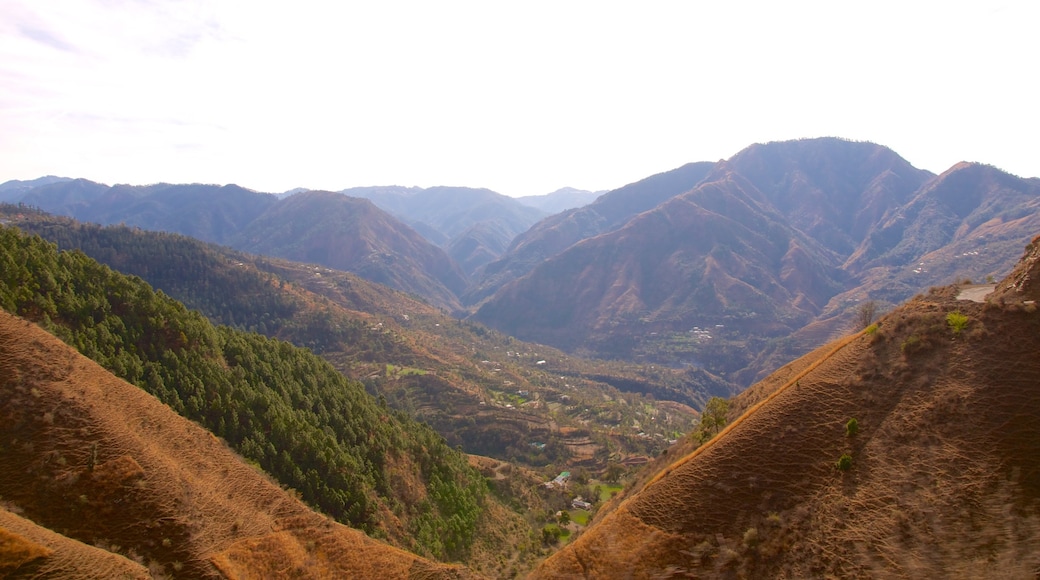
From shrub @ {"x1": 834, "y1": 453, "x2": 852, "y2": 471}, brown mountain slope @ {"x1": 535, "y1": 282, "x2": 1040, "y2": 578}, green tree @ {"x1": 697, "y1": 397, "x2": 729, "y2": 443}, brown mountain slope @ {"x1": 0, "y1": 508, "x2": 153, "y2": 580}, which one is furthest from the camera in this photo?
green tree @ {"x1": 697, "y1": 397, "x2": 729, "y2": 443}

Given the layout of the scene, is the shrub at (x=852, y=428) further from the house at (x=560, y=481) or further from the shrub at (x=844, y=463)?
the house at (x=560, y=481)

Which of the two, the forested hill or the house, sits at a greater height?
the forested hill

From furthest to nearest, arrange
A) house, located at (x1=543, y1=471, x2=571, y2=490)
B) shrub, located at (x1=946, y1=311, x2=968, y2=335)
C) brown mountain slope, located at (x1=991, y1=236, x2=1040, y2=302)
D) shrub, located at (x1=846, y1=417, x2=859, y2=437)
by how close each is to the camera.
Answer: house, located at (x1=543, y1=471, x2=571, y2=490) < shrub, located at (x1=946, y1=311, x2=968, y2=335) < brown mountain slope, located at (x1=991, y1=236, x2=1040, y2=302) < shrub, located at (x1=846, y1=417, x2=859, y2=437)

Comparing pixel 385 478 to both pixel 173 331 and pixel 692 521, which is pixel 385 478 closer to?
pixel 173 331

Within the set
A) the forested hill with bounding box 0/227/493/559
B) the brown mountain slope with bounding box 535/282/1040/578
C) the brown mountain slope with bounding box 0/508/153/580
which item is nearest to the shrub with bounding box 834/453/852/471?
the brown mountain slope with bounding box 535/282/1040/578

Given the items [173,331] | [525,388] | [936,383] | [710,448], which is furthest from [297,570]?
[525,388]

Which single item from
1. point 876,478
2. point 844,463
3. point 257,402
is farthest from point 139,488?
point 876,478

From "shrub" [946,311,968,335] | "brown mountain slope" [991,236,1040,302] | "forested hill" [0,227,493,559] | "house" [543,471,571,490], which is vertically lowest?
"house" [543,471,571,490]

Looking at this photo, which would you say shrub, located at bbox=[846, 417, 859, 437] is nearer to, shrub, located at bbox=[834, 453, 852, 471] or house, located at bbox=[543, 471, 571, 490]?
shrub, located at bbox=[834, 453, 852, 471]
